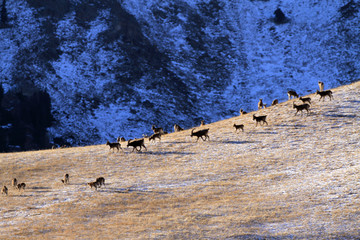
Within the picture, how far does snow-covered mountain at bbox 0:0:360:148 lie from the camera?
2761 inches

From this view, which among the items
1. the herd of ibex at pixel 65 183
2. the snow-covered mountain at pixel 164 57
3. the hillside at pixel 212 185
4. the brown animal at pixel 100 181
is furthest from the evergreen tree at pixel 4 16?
the brown animal at pixel 100 181

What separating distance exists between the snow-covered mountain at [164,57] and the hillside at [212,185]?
31.4 meters

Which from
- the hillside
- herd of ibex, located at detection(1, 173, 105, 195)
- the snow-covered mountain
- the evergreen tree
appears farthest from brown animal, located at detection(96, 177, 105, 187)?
the evergreen tree

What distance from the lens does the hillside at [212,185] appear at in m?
19.3

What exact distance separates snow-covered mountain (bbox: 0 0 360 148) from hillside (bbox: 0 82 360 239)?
103ft

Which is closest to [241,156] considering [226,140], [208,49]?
[226,140]

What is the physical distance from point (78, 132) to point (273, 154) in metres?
40.7

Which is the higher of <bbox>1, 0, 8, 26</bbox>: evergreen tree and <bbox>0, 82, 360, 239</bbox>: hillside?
<bbox>1, 0, 8, 26</bbox>: evergreen tree

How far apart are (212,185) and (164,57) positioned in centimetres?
6067

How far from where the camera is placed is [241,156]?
30.6 metres

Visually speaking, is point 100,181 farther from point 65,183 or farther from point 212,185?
point 212,185

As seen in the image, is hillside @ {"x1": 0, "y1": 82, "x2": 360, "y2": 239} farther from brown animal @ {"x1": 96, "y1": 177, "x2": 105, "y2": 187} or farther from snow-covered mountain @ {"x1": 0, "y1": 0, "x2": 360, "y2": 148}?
snow-covered mountain @ {"x1": 0, "y1": 0, "x2": 360, "y2": 148}

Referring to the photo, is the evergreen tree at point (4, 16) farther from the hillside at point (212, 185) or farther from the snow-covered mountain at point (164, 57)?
the hillside at point (212, 185)

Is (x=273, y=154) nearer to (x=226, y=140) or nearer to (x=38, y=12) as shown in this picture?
(x=226, y=140)
